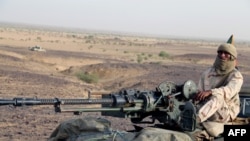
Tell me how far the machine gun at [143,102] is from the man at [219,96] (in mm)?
206

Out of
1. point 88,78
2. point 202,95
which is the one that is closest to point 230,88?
point 202,95

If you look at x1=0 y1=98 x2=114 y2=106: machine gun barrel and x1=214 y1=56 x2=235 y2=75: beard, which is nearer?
x1=0 y1=98 x2=114 y2=106: machine gun barrel

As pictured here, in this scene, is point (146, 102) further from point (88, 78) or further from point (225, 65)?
point (88, 78)

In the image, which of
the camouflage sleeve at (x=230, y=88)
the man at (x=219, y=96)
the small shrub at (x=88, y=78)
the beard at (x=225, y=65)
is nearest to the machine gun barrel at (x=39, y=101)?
the man at (x=219, y=96)

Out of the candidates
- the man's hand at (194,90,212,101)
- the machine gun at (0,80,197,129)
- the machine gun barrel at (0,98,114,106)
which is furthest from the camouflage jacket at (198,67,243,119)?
the machine gun barrel at (0,98,114,106)

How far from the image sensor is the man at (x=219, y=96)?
610cm

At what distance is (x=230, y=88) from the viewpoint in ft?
21.0

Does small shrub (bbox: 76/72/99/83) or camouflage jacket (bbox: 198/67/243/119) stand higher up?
camouflage jacket (bbox: 198/67/243/119)

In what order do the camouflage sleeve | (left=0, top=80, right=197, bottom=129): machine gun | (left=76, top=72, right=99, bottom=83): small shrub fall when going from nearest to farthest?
(left=0, top=80, right=197, bottom=129): machine gun → the camouflage sleeve → (left=76, top=72, right=99, bottom=83): small shrub

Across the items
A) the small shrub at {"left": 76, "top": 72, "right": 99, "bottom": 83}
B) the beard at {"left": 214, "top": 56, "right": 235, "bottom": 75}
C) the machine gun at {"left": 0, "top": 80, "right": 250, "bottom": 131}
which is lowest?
the small shrub at {"left": 76, "top": 72, "right": 99, "bottom": 83}

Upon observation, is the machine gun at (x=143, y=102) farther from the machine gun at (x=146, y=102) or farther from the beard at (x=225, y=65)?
the beard at (x=225, y=65)

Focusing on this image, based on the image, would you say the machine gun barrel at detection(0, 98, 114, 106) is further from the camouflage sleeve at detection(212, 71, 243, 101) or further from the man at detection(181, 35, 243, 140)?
the camouflage sleeve at detection(212, 71, 243, 101)

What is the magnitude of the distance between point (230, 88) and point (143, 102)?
115cm

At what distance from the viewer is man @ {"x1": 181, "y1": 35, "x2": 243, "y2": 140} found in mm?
6102
